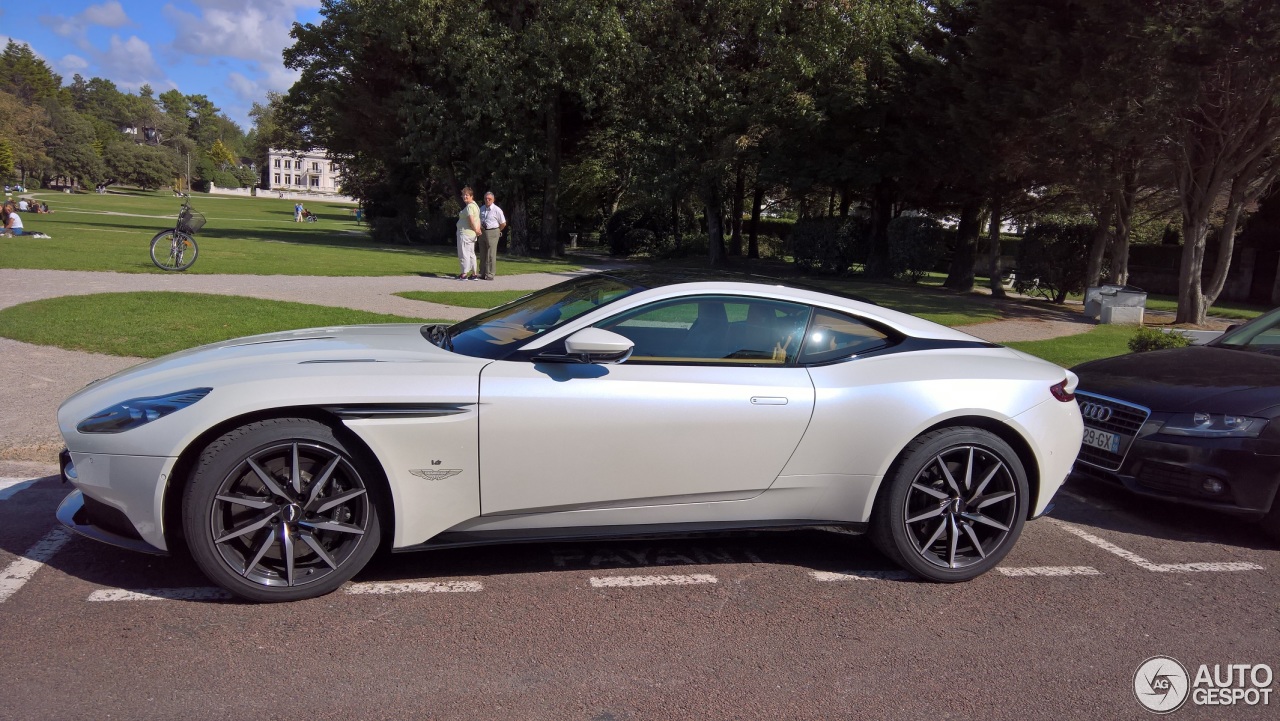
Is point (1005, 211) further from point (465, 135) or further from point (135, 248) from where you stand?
point (135, 248)

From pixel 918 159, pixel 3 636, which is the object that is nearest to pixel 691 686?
pixel 3 636

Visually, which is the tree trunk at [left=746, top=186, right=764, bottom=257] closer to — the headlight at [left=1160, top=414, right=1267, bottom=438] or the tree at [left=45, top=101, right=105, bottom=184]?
the headlight at [left=1160, top=414, right=1267, bottom=438]

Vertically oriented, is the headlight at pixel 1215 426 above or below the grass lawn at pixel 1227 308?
above

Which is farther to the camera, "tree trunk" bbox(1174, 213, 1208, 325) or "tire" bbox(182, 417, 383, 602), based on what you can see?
"tree trunk" bbox(1174, 213, 1208, 325)

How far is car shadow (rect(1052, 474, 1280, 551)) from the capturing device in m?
5.45

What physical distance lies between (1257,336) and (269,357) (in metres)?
6.94

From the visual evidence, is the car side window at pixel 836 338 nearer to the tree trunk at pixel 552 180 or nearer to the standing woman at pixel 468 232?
the standing woman at pixel 468 232

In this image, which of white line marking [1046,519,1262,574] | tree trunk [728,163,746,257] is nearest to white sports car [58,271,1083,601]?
white line marking [1046,519,1262,574]

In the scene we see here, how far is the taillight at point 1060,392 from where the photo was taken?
4664 mm

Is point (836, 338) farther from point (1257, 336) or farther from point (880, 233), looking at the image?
point (880, 233)

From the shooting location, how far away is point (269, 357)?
4.21 metres

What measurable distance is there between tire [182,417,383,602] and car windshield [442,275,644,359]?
0.83m

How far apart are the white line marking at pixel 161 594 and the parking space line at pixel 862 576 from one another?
2796 mm

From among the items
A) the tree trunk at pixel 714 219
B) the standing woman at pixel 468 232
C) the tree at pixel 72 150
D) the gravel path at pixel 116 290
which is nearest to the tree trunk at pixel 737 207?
the tree trunk at pixel 714 219
